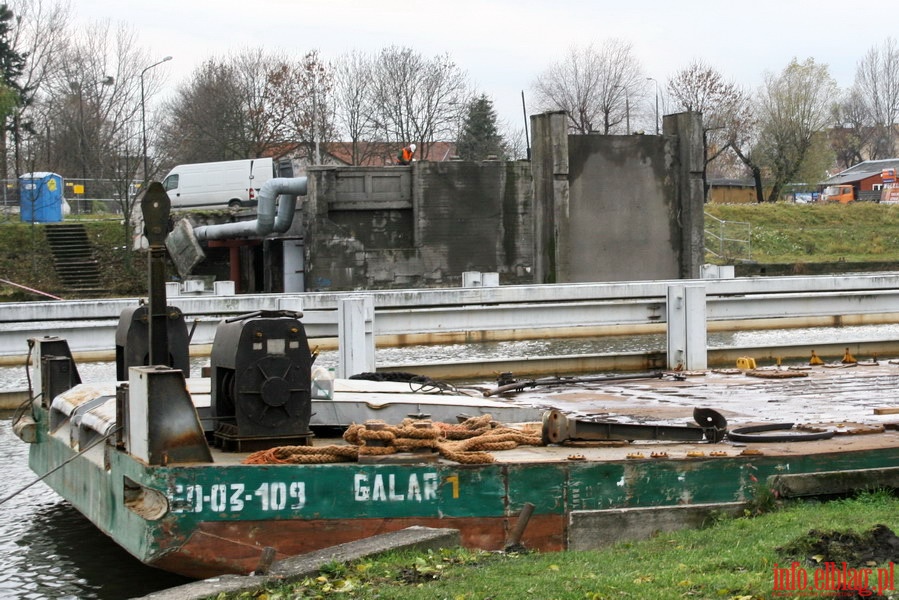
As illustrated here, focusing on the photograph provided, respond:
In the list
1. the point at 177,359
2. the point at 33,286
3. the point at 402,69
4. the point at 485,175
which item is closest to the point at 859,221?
the point at 402,69

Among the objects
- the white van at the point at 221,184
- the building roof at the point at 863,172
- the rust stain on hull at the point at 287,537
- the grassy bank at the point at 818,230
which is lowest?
the rust stain on hull at the point at 287,537

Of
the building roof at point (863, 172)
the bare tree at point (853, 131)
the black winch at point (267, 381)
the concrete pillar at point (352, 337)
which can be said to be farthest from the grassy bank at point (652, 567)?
the bare tree at point (853, 131)

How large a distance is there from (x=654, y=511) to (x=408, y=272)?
29.4 metres

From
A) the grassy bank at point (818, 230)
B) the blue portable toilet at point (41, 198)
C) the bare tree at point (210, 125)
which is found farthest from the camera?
the bare tree at point (210, 125)

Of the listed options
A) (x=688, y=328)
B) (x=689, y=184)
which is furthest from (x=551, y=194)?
(x=688, y=328)

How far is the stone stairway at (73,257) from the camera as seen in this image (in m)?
41.8

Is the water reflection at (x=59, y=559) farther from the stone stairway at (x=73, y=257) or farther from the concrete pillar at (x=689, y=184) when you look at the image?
the stone stairway at (x=73, y=257)

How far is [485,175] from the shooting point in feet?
121

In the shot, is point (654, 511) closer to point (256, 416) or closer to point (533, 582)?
point (533, 582)

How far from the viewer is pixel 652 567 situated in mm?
6094

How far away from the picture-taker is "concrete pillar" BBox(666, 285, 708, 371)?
51.5 ft

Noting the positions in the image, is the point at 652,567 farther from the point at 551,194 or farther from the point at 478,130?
the point at 478,130

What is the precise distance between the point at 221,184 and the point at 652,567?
41798 millimetres

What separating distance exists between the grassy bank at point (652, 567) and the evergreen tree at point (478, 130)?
58.5 meters
